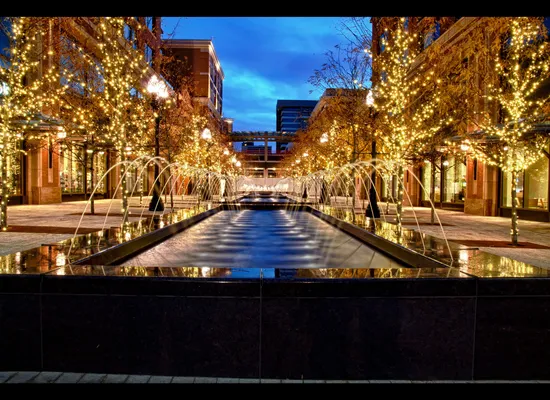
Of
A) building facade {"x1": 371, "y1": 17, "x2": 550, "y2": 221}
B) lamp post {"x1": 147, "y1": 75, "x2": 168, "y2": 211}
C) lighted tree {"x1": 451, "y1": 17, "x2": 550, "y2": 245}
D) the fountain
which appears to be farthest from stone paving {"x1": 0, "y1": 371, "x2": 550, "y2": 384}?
lamp post {"x1": 147, "y1": 75, "x2": 168, "y2": 211}

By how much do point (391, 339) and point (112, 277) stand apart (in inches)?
104

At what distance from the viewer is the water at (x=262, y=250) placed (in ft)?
28.1

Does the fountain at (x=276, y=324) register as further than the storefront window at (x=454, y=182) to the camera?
No

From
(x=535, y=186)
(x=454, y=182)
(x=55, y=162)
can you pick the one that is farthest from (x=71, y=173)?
(x=535, y=186)

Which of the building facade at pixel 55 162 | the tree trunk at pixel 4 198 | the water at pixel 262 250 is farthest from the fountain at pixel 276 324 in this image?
the building facade at pixel 55 162

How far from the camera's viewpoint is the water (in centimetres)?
858

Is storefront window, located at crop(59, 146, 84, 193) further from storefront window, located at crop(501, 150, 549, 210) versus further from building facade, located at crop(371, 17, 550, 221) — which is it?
storefront window, located at crop(501, 150, 549, 210)

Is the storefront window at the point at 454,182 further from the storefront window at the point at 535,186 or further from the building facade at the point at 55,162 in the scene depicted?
the building facade at the point at 55,162

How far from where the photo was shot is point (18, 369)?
167 inches

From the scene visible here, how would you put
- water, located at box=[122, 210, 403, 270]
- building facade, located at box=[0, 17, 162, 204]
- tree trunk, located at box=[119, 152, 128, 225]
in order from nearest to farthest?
water, located at box=[122, 210, 403, 270] < tree trunk, located at box=[119, 152, 128, 225] < building facade, located at box=[0, 17, 162, 204]

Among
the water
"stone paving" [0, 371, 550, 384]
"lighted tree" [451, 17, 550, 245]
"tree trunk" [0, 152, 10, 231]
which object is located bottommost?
"stone paving" [0, 371, 550, 384]

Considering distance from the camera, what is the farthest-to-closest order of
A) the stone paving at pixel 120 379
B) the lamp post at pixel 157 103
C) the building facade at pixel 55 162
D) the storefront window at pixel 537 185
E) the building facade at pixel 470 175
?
the building facade at pixel 55 162 → the storefront window at pixel 537 185 → the building facade at pixel 470 175 → the lamp post at pixel 157 103 → the stone paving at pixel 120 379
